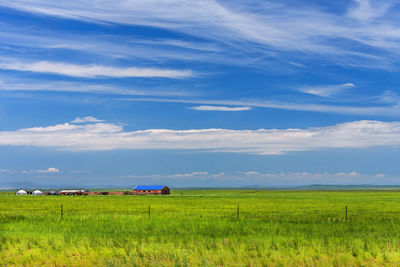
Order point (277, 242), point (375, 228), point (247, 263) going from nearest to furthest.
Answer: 1. point (247, 263)
2. point (277, 242)
3. point (375, 228)

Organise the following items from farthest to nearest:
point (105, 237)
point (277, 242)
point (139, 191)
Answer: point (139, 191), point (105, 237), point (277, 242)

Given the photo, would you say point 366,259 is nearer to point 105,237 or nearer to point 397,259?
point 397,259

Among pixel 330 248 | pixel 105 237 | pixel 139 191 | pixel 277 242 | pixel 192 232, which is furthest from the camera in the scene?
pixel 139 191

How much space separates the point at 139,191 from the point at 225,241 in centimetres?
16408

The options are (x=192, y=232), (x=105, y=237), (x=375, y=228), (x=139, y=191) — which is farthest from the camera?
(x=139, y=191)

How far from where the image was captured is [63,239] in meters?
24.0

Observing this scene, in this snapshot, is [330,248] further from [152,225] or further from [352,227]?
[152,225]

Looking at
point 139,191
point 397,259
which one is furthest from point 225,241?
point 139,191

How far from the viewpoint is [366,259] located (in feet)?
62.3

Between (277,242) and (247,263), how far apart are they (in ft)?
16.0

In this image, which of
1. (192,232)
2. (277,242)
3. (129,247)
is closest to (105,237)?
(129,247)

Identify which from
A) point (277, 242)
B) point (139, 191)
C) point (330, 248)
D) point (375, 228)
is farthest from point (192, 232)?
point (139, 191)

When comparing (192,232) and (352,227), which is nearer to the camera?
(192,232)

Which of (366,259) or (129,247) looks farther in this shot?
(129,247)
